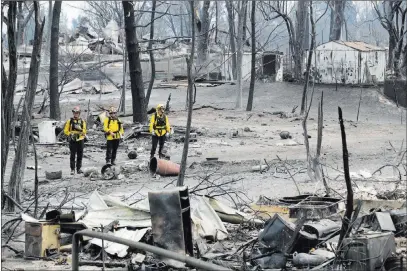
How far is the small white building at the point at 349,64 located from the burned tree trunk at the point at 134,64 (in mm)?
13474

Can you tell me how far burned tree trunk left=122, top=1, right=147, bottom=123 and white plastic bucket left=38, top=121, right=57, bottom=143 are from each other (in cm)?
399

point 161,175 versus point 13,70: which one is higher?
point 13,70

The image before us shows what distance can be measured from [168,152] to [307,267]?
40.7 ft

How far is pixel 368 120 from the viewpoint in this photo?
2905cm

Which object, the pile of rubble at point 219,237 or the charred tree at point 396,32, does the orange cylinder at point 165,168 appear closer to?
the pile of rubble at point 219,237

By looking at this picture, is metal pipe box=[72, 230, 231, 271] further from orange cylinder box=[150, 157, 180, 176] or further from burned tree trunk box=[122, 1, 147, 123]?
burned tree trunk box=[122, 1, 147, 123]

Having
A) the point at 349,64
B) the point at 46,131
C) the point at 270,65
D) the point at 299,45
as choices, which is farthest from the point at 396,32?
the point at 46,131

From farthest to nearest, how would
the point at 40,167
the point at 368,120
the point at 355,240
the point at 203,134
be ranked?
the point at 368,120 → the point at 203,134 → the point at 40,167 → the point at 355,240

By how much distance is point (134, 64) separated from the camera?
25672mm

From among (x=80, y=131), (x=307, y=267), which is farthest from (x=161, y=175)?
(x=307, y=267)

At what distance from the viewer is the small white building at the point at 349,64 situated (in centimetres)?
3709

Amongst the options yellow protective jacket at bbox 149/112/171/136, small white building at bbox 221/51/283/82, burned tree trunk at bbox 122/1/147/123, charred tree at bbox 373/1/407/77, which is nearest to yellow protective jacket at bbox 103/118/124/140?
yellow protective jacket at bbox 149/112/171/136

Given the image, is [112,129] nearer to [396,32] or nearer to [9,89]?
[9,89]

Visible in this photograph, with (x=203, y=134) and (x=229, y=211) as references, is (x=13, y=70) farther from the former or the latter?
(x=203, y=134)
